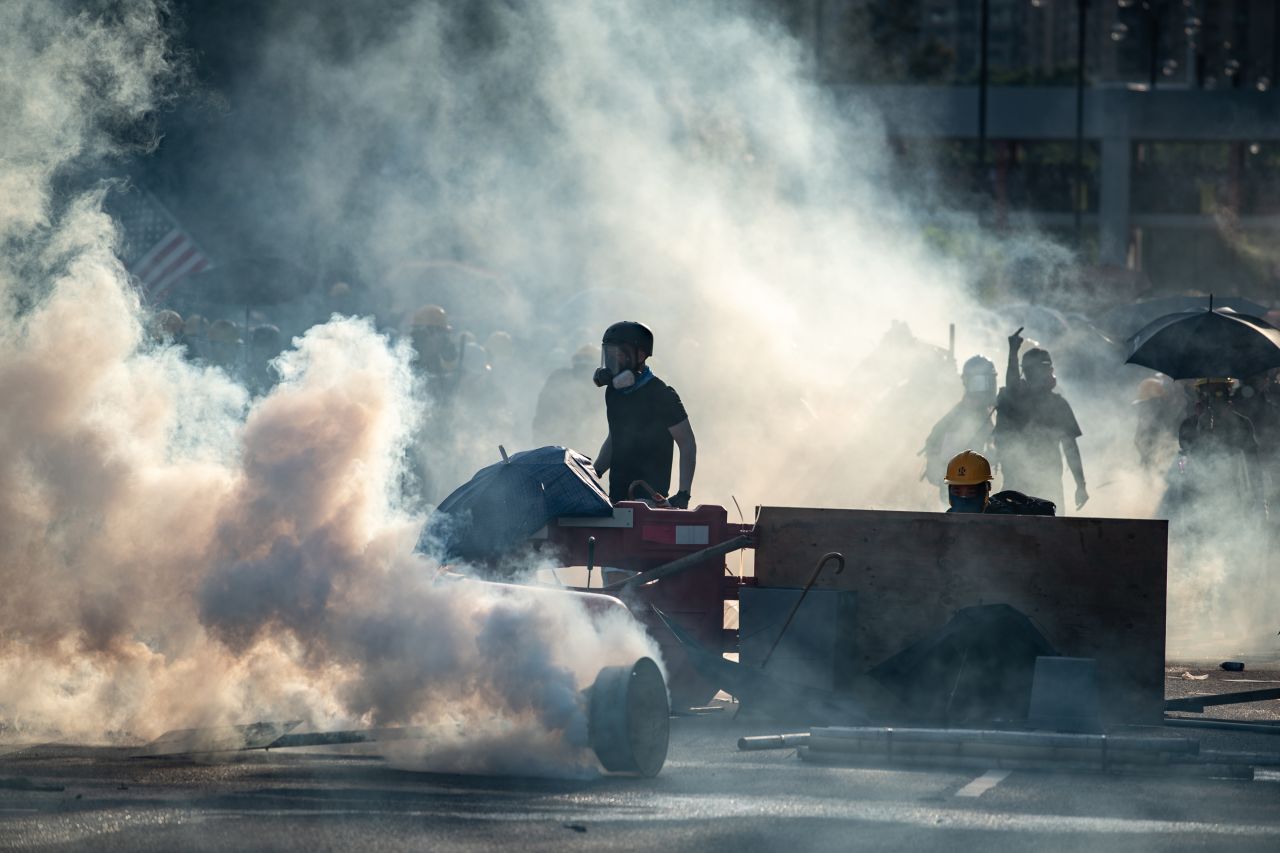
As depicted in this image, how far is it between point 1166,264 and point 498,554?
63.8 metres

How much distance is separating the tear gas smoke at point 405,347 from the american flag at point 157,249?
1.24m

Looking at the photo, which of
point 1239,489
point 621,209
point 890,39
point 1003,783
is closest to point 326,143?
point 621,209

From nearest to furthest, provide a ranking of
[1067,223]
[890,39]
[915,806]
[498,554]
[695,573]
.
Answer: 1. [915,806]
2. [498,554]
3. [695,573]
4. [1067,223]
5. [890,39]

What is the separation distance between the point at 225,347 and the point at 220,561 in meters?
8.20

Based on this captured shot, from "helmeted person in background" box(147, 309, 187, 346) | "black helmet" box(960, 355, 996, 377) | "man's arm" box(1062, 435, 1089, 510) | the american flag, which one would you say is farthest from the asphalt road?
the american flag

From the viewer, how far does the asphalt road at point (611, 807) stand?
21.0 ft

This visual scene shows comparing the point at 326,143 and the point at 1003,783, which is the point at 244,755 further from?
the point at 326,143

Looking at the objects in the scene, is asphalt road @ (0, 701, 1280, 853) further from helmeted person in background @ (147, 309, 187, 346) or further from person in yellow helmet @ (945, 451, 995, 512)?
helmeted person in background @ (147, 309, 187, 346)

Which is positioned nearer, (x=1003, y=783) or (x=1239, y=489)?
(x=1003, y=783)

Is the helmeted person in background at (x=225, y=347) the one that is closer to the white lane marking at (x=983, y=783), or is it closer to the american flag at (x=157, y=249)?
the american flag at (x=157, y=249)

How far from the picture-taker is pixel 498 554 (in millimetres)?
8883

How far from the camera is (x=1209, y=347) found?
49.2 ft

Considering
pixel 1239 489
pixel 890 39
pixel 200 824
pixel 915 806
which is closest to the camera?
pixel 200 824

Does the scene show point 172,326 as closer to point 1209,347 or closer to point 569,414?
point 569,414
